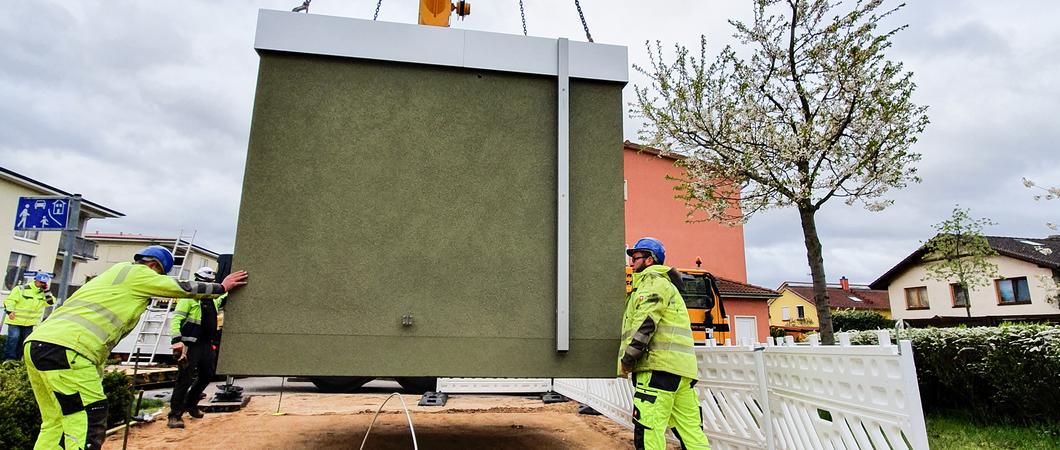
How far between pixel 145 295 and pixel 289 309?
111 cm

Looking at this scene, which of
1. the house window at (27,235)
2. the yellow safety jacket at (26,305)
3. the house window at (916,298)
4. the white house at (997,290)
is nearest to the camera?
Result: the yellow safety jacket at (26,305)

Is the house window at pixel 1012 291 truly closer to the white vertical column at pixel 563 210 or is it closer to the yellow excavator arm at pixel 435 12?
the white vertical column at pixel 563 210

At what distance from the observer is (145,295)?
13.8ft

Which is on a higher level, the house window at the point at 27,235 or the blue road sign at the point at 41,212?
the house window at the point at 27,235

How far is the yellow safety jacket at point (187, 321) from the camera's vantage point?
709 cm

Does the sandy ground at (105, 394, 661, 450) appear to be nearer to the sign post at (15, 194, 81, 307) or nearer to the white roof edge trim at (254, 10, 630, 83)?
the sign post at (15, 194, 81, 307)

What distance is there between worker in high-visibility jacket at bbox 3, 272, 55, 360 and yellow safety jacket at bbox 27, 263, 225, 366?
9.92 metres

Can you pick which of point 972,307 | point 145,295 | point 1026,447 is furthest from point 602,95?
point 972,307

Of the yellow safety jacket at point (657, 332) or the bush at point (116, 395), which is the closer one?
the yellow safety jacket at point (657, 332)

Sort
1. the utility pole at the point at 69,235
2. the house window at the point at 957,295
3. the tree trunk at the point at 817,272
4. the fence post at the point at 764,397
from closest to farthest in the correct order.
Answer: the fence post at the point at 764,397
the utility pole at the point at 69,235
the tree trunk at the point at 817,272
the house window at the point at 957,295

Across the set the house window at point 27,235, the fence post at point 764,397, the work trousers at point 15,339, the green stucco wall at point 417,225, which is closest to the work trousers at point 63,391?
the green stucco wall at point 417,225

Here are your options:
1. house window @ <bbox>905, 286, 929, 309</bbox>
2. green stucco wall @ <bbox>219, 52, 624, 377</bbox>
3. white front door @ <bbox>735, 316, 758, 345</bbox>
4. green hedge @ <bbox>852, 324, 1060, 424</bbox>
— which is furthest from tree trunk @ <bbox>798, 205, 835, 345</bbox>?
house window @ <bbox>905, 286, 929, 309</bbox>

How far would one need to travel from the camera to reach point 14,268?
24859mm

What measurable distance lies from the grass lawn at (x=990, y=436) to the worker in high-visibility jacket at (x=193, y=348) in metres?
8.42
